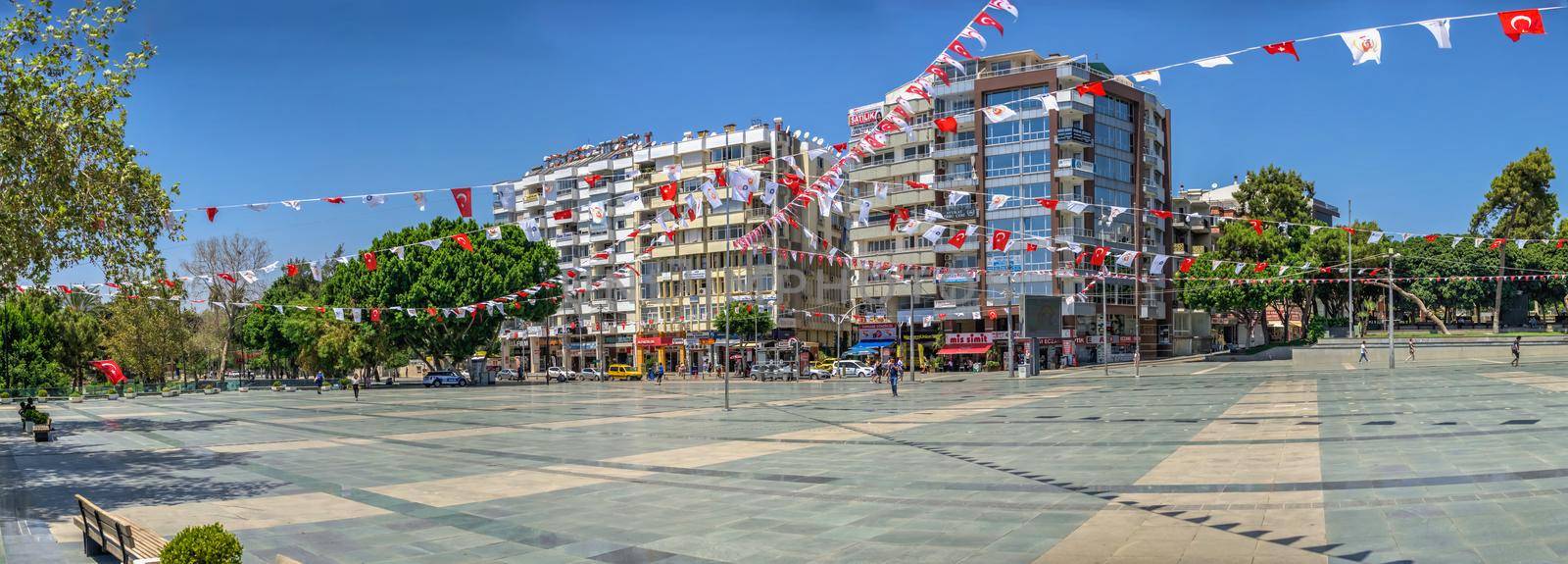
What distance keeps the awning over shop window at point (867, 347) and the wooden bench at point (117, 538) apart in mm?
70312

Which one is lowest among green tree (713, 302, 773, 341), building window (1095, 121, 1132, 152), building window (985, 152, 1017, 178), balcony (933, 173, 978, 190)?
green tree (713, 302, 773, 341)

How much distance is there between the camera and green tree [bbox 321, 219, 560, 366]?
218 feet

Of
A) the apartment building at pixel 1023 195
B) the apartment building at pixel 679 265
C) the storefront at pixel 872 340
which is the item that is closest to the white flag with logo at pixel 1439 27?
the apartment building at pixel 1023 195

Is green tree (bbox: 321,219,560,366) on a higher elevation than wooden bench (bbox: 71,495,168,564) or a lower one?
higher

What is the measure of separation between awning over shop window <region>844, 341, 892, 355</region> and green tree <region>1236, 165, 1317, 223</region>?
3214 cm

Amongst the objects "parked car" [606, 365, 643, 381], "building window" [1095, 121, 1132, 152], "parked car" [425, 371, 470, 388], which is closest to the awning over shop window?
"parked car" [606, 365, 643, 381]

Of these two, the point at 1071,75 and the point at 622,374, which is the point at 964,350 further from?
the point at 622,374

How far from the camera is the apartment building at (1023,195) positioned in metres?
73.1

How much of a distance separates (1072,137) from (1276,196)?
20.0 m

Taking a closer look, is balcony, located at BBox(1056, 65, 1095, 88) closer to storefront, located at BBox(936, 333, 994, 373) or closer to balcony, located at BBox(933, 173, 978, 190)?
balcony, located at BBox(933, 173, 978, 190)

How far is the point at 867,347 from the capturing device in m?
81.4

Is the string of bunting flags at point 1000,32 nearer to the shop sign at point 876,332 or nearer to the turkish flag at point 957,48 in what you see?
the turkish flag at point 957,48

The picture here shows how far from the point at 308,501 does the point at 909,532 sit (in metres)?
9.49

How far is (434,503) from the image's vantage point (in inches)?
583
